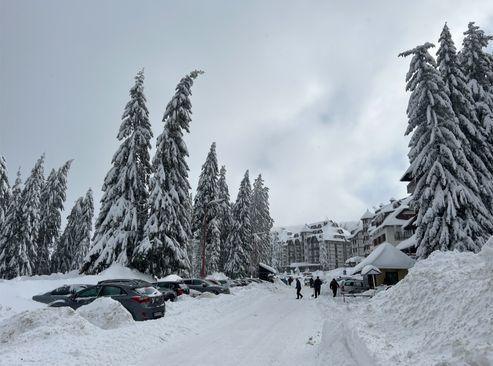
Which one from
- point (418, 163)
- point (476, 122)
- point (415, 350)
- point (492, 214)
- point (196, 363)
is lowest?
point (196, 363)

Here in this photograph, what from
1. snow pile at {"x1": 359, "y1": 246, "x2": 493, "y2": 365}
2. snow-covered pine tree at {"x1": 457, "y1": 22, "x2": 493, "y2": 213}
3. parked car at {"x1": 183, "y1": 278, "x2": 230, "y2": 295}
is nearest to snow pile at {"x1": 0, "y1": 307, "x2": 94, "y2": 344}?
snow pile at {"x1": 359, "y1": 246, "x2": 493, "y2": 365}

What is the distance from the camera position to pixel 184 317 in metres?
14.8

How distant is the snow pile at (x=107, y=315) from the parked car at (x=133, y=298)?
1.56 metres

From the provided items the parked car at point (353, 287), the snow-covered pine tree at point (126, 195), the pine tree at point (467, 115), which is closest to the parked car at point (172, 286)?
the snow-covered pine tree at point (126, 195)

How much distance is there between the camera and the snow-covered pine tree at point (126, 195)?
99.0ft

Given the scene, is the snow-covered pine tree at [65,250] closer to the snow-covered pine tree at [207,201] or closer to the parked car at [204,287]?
the snow-covered pine tree at [207,201]

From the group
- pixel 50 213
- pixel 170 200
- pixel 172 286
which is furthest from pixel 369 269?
pixel 50 213

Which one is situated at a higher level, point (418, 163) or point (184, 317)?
point (418, 163)

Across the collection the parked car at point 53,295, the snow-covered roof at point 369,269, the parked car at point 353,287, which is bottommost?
the parked car at point 53,295

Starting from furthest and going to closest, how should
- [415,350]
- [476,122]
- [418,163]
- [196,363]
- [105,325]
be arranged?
[476,122]
[418,163]
[105,325]
[196,363]
[415,350]

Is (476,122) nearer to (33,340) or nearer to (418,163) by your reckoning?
(418,163)

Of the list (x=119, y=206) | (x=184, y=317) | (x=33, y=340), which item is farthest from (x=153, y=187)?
(x=33, y=340)

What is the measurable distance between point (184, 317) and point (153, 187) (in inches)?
754

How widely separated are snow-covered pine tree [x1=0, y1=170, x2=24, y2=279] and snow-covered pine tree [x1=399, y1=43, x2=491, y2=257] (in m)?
41.2
